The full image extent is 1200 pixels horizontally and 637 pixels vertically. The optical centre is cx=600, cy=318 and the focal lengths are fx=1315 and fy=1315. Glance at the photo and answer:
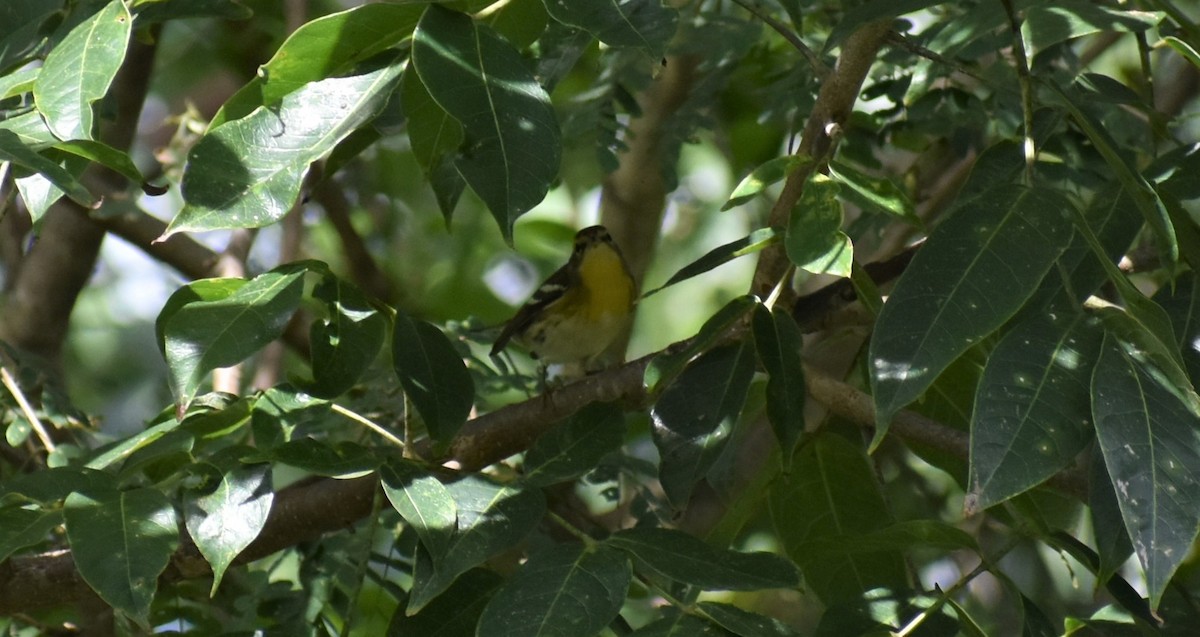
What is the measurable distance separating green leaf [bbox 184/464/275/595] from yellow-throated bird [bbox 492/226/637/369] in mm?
2559

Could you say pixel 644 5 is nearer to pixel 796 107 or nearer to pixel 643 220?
pixel 796 107

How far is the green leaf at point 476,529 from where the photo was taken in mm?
1609

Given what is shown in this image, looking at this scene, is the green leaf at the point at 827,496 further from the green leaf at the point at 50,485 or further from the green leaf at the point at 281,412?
the green leaf at the point at 50,485

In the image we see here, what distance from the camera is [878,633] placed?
1758mm

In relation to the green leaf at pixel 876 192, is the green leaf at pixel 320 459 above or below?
below

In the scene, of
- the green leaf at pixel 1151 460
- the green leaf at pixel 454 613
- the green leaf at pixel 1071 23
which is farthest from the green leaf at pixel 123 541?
the green leaf at pixel 1071 23

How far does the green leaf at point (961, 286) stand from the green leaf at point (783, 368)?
424mm

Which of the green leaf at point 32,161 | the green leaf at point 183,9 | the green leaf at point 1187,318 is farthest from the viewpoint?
the green leaf at point 183,9

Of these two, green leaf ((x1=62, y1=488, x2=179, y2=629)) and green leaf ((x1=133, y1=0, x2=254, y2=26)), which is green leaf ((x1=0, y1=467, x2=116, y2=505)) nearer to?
green leaf ((x1=62, y1=488, x2=179, y2=629))

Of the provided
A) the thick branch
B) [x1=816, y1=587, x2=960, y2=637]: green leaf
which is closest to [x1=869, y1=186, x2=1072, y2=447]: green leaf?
[x1=816, y1=587, x2=960, y2=637]: green leaf

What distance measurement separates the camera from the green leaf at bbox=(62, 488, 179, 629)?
154 cm

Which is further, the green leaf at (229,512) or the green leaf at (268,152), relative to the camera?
the green leaf at (229,512)

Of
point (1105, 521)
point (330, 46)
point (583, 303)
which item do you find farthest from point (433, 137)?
point (583, 303)

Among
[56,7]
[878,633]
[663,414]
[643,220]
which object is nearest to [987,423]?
[878,633]
